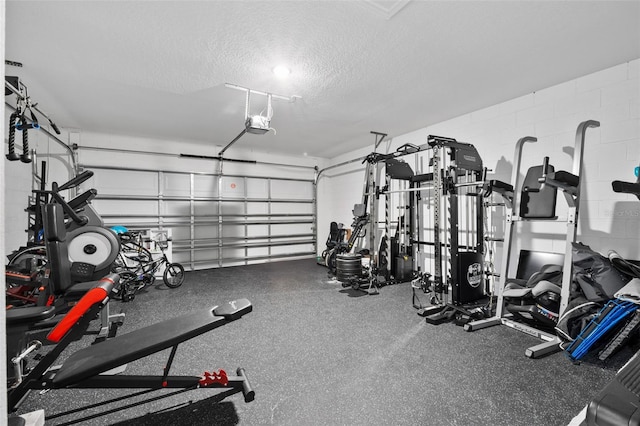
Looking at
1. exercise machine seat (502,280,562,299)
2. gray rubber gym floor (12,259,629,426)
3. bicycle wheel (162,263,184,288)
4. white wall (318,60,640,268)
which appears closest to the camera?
gray rubber gym floor (12,259,629,426)

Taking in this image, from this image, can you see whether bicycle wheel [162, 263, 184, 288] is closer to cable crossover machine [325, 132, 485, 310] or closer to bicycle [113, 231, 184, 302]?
bicycle [113, 231, 184, 302]

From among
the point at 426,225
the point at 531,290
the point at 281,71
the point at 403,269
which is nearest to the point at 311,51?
the point at 281,71

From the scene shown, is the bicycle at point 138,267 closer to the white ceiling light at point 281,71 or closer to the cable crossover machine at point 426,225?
the cable crossover machine at point 426,225

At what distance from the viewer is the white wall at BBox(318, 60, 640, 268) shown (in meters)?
2.95

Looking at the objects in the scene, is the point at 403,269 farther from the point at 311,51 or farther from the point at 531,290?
the point at 311,51

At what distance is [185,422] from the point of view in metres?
1.64

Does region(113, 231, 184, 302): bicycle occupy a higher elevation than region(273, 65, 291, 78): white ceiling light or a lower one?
lower

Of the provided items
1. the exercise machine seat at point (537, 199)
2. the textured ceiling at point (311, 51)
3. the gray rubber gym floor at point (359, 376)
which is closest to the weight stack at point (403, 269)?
the gray rubber gym floor at point (359, 376)

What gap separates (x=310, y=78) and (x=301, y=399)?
10.6 feet

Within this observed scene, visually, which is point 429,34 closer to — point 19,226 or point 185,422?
point 185,422

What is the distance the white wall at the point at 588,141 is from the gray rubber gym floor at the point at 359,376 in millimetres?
1334

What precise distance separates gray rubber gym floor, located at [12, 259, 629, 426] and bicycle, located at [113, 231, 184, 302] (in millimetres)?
785

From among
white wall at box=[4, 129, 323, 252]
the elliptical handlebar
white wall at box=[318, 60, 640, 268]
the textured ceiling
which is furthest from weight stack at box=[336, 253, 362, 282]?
white wall at box=[4, 129, 323, 252]

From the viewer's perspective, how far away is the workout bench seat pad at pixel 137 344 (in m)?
1.35
